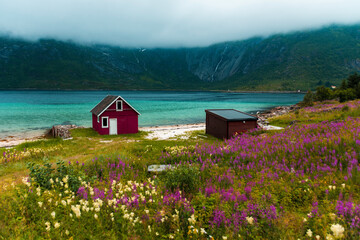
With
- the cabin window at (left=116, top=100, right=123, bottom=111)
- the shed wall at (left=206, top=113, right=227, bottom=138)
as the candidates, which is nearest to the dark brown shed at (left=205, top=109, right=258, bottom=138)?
the shed wall at (left=206, top=113, right=227, bottom=138)

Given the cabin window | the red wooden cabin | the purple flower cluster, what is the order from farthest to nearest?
the cabin window < the red wooden cabin < the purple flower cluster

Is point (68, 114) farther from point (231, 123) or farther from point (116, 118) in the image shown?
point (231, 123)

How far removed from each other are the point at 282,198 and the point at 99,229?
474cm

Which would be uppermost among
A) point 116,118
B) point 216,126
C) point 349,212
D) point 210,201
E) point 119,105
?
point 119,105

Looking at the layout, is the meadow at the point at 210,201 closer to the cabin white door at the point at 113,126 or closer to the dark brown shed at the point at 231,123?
the dark brown shed at the point at 231,123

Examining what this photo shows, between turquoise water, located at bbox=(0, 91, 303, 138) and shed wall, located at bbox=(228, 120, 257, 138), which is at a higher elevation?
shed wall, located at bbox=(228, 120, 257, 138)

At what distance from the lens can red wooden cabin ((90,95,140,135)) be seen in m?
36.6

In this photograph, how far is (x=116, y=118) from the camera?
3731 centimetres

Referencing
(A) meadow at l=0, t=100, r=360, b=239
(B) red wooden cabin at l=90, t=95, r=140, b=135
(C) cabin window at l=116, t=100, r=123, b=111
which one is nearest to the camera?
(A) meadow at l=0, t=100, r=360, b=239

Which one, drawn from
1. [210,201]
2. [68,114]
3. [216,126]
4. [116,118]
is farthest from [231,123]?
[68,114]

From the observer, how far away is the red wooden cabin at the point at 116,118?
120 feet

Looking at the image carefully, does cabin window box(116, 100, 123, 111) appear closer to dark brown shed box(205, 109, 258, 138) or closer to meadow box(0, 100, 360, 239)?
dark brown shed box(205, 109, 258, 138)

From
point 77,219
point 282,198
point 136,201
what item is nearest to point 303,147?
point 282,198

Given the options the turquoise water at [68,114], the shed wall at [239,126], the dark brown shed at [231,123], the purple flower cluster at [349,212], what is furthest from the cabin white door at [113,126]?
the purple flower cluster at [349,212]
